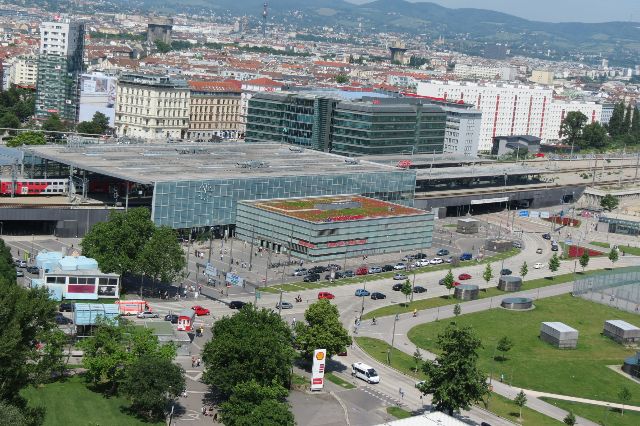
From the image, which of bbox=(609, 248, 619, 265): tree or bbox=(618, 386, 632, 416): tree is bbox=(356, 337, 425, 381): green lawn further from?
bbox=(609, 248, 619, 265): tree

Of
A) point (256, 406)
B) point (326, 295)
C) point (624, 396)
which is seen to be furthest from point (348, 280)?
point (256, 406)

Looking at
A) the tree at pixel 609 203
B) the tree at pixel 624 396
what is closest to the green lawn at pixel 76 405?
the tree at pixel 624 396

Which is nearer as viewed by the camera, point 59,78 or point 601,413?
point 601,413

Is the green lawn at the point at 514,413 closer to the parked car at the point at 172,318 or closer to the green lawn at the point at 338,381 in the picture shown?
the green lawn at the point at 338,381

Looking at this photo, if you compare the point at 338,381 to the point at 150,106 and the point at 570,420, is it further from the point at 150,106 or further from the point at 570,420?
the point at 150,106

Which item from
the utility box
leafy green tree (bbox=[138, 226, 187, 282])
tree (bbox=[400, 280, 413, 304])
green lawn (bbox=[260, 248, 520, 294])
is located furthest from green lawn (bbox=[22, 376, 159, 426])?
the utility box
